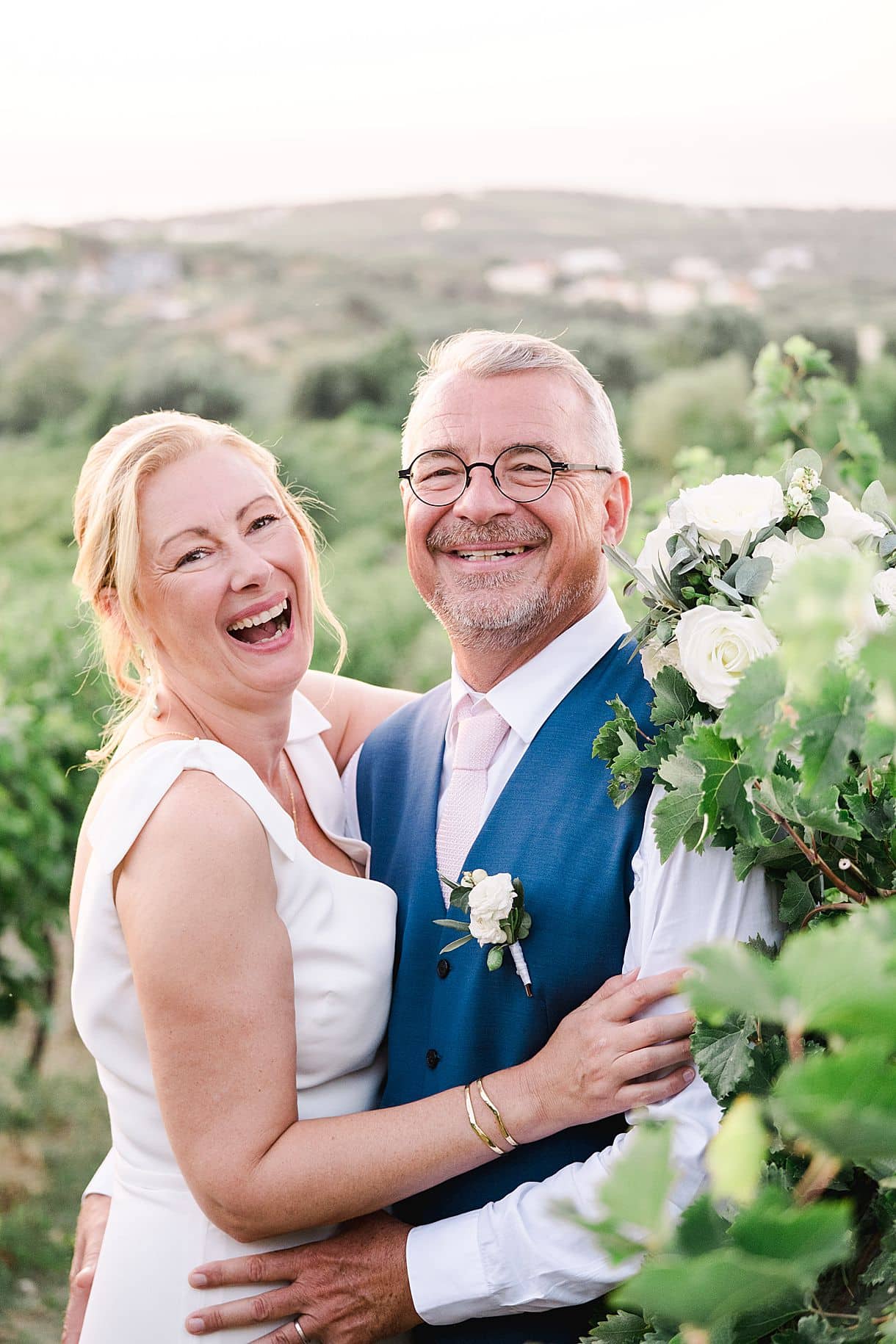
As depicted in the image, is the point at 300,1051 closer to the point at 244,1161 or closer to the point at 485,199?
the point at 244,1161

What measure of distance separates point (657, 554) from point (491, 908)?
64 centimetres

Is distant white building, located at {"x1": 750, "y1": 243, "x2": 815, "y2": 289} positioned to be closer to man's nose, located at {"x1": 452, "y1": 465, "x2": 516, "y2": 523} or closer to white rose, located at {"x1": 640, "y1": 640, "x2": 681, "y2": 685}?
man's nose, located at {"x1": 452, "y1": 465, "x2": 516, "y2": 523}

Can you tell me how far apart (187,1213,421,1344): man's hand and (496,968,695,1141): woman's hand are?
0.37 meters

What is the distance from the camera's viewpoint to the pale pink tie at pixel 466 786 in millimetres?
2186

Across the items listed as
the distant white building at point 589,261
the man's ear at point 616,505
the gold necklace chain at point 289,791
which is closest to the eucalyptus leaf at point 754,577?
the man's ear at point 616,505

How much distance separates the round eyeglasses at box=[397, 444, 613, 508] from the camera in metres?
2.33

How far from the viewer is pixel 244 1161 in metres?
1.85

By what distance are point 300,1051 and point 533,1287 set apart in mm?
548

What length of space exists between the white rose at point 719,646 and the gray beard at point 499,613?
731mm

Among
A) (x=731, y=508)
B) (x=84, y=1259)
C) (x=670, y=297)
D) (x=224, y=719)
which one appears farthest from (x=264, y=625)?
Answer: (x=670, y=297)

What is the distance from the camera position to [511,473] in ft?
7.69

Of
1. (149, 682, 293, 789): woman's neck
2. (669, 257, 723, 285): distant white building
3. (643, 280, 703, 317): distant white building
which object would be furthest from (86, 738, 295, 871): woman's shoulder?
(669, 257, 723, 285): distant white building

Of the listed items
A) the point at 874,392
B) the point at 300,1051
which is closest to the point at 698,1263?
the point at 300,1051

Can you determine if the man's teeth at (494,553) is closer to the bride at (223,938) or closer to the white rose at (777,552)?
the bride at (223,938)
